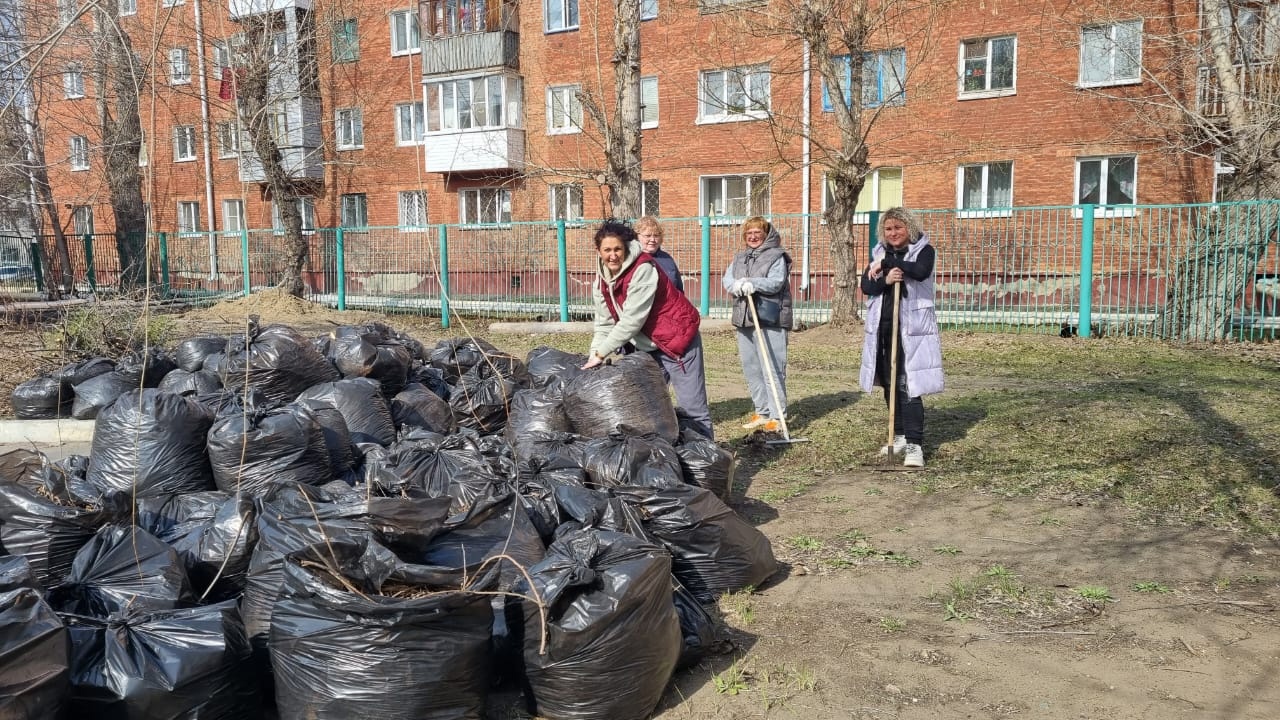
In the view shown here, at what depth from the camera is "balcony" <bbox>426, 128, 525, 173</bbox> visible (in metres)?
23.0

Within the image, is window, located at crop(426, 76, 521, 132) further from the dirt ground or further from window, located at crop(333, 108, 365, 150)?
the dirt ground

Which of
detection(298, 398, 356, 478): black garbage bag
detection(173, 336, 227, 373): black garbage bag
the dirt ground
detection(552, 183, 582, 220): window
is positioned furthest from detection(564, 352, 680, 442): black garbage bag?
detection(552, 183, 582, 220): window

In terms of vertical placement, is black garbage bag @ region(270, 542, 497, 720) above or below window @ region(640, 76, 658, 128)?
below

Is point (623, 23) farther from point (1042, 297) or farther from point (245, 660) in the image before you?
point (245, 660)

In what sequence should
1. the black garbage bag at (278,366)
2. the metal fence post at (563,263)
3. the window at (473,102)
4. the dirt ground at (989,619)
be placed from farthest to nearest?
the window at (473,102), the metal fence post at (563,263), the black garbage bag at (278,366), the dirt ground at (989,619)

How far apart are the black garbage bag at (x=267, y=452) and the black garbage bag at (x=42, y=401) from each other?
3.25 m

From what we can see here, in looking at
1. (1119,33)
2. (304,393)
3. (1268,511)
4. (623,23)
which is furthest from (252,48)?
(1268,511)

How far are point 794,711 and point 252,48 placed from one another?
656 inches

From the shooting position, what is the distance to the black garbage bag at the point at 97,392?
21.3 ft

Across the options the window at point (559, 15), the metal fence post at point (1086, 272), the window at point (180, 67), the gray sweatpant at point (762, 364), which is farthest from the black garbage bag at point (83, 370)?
the window at point (559, 15)

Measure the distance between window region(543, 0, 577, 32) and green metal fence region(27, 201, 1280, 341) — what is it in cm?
713

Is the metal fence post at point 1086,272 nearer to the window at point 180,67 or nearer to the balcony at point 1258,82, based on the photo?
the balcony at point 1258,82

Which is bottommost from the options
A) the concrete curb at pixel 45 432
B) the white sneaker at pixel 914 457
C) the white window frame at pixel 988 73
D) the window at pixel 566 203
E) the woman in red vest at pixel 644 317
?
the white sneaker at pixel 914 457

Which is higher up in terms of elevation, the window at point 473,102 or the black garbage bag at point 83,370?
the window at point 473,102
